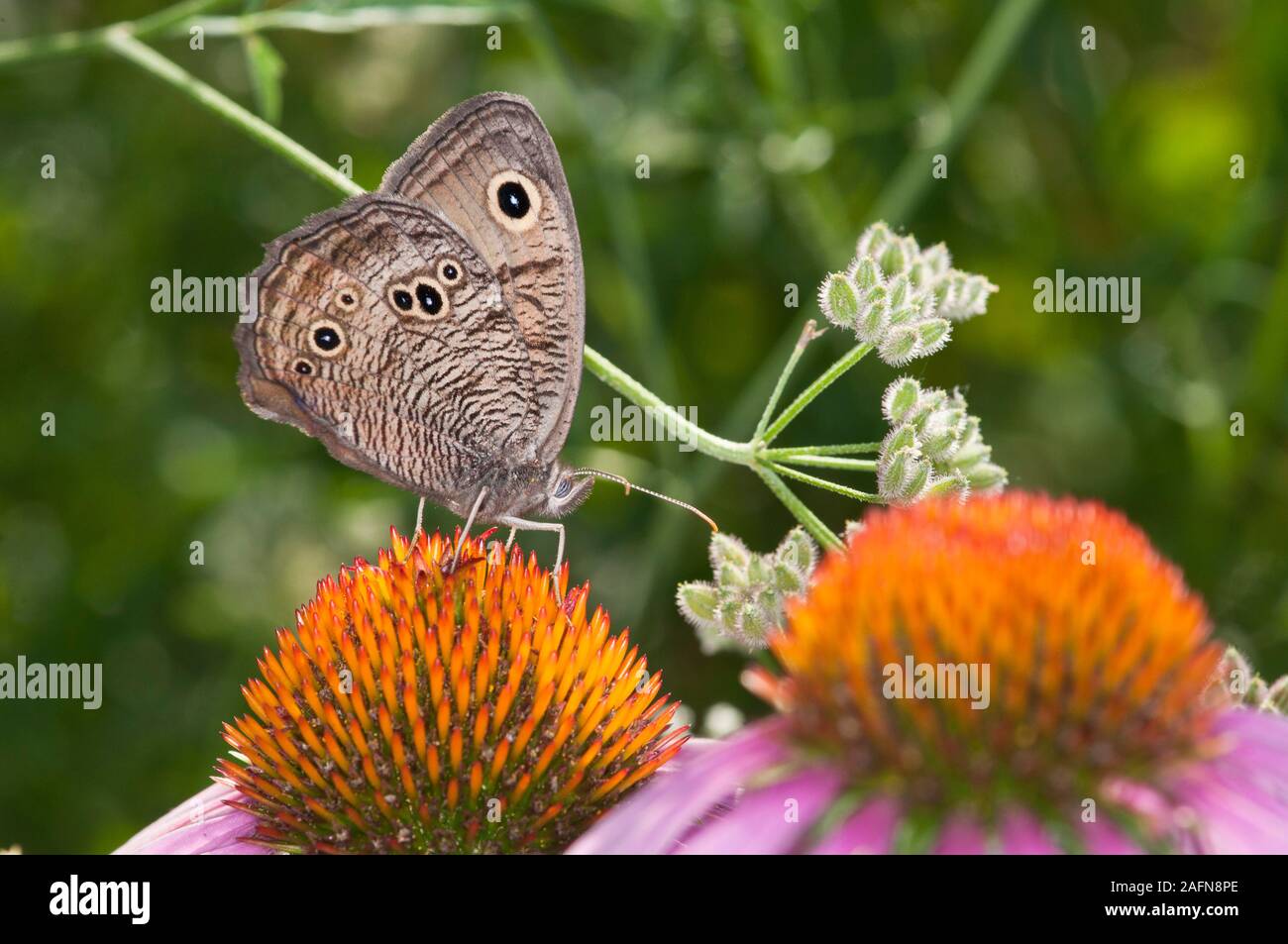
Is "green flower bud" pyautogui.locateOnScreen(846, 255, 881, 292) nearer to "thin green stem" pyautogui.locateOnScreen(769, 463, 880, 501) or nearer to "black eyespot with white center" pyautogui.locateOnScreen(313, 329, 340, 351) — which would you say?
"thin green stem" pyautogui.locateOnScreen(769, 463, 880, 501)

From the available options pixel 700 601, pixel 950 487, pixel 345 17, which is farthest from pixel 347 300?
pixel 950 487

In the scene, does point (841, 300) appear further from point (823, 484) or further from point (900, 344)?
point (823, 484)

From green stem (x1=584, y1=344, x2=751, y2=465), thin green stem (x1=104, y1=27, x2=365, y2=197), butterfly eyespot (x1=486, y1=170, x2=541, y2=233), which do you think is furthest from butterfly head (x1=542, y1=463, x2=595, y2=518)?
thin green stem (x1=104, y1=27, x2=365, y2=197)

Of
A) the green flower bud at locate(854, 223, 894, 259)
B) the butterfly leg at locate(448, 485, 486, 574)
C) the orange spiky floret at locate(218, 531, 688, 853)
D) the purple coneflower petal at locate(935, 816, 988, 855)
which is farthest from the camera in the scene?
the green flower bud at locate(854, 223, 894, 259)

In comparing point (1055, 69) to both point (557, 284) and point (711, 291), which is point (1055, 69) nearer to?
point (711, 291)

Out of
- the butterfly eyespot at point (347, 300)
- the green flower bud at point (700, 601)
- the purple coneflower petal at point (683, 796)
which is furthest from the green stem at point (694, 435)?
the purple coneflower petal at point (683, 796)
